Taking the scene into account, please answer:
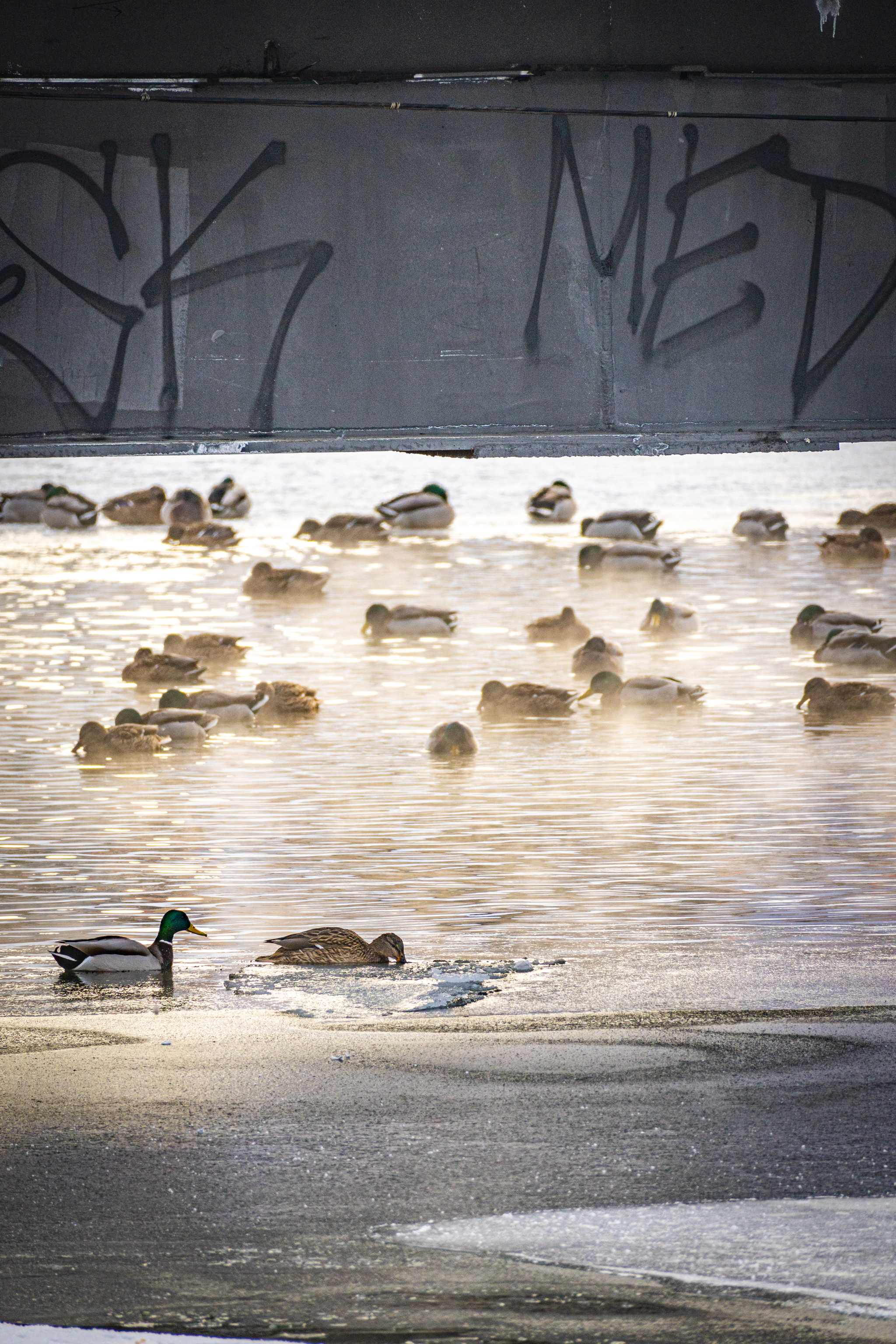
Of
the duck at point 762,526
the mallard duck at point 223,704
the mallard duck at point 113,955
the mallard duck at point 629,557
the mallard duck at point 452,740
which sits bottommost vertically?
the mallard duck at point 113,955

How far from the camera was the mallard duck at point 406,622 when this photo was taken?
743 inches

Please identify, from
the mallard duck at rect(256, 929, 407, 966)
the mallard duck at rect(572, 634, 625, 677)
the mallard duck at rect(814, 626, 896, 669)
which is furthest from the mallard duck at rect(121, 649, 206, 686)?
the mallard duck at rect(256, 929, 407, 966)

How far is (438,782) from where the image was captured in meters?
13.4

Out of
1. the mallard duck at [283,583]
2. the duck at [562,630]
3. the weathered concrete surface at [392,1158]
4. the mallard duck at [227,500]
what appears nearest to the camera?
the weathered concrete surface at [392,1158]

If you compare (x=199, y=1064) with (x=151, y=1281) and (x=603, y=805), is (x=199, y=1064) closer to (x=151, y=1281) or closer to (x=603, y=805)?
(x=151, y=1281)

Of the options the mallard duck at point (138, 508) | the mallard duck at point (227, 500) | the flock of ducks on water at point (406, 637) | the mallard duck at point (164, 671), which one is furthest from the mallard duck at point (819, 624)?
the mallard duck at point (138, 508)

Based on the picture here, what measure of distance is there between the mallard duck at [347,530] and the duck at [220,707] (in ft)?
36.9

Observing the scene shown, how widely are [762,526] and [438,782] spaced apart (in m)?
13.3

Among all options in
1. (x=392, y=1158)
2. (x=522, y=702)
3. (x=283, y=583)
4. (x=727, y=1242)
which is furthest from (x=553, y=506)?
(x=727, y=1242)

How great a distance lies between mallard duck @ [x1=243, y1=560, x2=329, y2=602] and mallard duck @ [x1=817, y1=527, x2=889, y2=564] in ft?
20.5

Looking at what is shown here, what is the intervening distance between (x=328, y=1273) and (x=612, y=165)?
5.65 m

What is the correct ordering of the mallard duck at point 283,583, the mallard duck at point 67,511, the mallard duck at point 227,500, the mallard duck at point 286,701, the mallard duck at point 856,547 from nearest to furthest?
the mallard duck at point 286,701 → the mallard duck at point 283,583 → the mallard duck at point 856,547 → the mallard duck at point 67,511 → the mallard duck at point 227,500

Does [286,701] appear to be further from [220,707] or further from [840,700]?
[840,700]

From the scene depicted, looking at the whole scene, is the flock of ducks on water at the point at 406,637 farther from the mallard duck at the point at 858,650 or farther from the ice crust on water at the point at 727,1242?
the ice crust on water at the point at 727,1242
